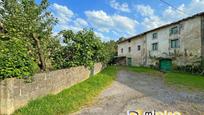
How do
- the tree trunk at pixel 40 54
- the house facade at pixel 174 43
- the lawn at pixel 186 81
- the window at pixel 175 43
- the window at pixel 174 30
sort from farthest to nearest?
1. the window at pixel 174 30
2. the window at pixel 175 43
3. the house facade at pixel 174 43
4. the lawn at pixel 186 81
5. the tree trunk at pixel 40 54

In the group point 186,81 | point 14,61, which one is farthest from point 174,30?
point 14,61

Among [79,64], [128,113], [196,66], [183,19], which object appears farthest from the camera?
[183,19]

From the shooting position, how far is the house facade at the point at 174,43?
81.8 feet

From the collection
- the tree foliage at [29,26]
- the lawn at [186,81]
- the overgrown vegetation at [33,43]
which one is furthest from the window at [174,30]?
the tree foliage at [29,26]

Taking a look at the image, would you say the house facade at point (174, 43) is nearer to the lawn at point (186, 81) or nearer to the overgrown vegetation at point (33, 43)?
the lawn at point (186, 81)

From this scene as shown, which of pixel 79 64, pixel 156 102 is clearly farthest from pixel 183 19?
pixel 156 102

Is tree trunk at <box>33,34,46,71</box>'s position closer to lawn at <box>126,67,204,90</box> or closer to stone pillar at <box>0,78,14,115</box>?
stone pillar at <box>0,78,14,115</box>

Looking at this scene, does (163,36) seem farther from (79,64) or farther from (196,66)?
(79,64)

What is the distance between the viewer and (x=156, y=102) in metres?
8.83

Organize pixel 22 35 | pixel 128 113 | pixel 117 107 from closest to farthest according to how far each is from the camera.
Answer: pixel 128 113 < pixel 117 107 < pixel 22 35

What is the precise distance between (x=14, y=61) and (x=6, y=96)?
112 cm

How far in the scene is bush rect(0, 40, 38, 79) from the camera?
626 centimetres

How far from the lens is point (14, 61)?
6.52 meters

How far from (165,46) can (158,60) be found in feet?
Answer: 8.66
